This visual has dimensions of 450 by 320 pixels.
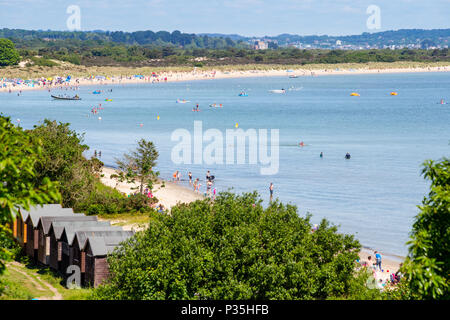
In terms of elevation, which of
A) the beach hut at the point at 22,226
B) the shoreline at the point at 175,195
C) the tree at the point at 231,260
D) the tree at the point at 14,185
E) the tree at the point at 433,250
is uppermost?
the tree at the point at 14,185

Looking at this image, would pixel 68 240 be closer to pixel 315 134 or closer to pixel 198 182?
pixel 198 182

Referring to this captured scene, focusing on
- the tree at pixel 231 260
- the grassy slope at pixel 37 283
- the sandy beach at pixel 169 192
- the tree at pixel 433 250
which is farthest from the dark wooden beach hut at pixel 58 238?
the tree at pixel 433 250

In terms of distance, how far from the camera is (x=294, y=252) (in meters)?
21.5

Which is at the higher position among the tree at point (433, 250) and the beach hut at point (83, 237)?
the tree at point (433, 250)

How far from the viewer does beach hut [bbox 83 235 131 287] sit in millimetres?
27484

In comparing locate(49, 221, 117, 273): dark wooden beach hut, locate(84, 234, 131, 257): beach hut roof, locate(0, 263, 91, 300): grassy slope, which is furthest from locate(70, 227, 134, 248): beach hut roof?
locate(0, 263, 91, 300): grassy slope

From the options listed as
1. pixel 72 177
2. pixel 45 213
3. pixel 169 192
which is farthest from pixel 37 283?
pixel 169 192

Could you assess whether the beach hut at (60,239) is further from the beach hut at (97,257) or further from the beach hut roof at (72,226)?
the beach hut at (97,257)

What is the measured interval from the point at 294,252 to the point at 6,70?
621ft

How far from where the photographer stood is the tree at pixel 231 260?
20094 mm

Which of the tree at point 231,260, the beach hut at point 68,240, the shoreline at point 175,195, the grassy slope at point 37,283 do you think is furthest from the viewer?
the shoreline at point 175,195

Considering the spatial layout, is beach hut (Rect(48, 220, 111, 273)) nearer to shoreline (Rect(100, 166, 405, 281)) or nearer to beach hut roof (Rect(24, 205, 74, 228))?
beach hut roof (Rect(24, 205, 74, 228))

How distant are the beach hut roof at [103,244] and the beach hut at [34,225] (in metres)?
6.01
